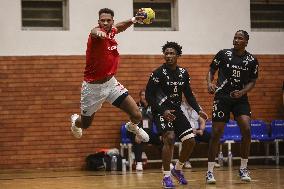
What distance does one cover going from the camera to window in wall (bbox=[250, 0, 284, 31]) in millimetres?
17672

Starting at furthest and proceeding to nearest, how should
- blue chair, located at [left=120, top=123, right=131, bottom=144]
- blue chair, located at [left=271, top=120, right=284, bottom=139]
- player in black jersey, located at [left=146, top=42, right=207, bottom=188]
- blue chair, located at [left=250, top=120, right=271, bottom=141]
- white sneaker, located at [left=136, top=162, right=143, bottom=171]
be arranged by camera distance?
blue chair, located at [left=271, top=120, right=284, bottom=139] → blue chair, located at [left=250, top=120, right=271, bottom=141] → blue chair, located at [left=120, top=123, right=131, bottom=144] → white sneaker, located at [left=136, top=162, right=143, bottom=171] → player in black jersey, located at [left=146, top=42, right=207, bottom=188]

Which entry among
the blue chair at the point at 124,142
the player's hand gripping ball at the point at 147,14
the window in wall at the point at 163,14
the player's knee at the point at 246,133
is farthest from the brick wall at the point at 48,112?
the player's hand gripping ball at the point at 147,14

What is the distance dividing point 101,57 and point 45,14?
23.8 feet

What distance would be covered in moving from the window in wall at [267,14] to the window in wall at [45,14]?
526 centimetres

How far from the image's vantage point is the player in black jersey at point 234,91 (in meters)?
10.7

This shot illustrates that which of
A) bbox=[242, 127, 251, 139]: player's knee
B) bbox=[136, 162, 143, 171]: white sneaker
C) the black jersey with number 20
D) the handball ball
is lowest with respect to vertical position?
bbox=[136, 162, 143, 171]: white sneaker

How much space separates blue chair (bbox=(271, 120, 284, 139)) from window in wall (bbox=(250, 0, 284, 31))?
2.72 metres

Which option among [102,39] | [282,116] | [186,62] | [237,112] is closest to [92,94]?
[102,39]

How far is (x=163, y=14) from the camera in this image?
1706 cm

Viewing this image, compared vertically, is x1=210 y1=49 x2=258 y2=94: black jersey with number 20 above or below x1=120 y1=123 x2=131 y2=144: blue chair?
above

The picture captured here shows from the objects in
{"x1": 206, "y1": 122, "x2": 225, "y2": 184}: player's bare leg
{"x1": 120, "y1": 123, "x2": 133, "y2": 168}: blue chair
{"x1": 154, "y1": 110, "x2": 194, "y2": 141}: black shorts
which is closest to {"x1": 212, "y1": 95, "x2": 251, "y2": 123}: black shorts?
{"x1": 206, "y1": 122, "x2": 225, "y2": 184}: player's bare leg

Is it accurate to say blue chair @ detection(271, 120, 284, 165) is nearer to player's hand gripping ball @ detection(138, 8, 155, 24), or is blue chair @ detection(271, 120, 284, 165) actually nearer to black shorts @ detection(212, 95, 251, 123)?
black shorts @ detection(212, 95, 251, 123)

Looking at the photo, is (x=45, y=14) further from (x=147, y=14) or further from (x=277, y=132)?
(x=147, y=14)

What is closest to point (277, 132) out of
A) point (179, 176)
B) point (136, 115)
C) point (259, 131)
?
point (259, 131)
